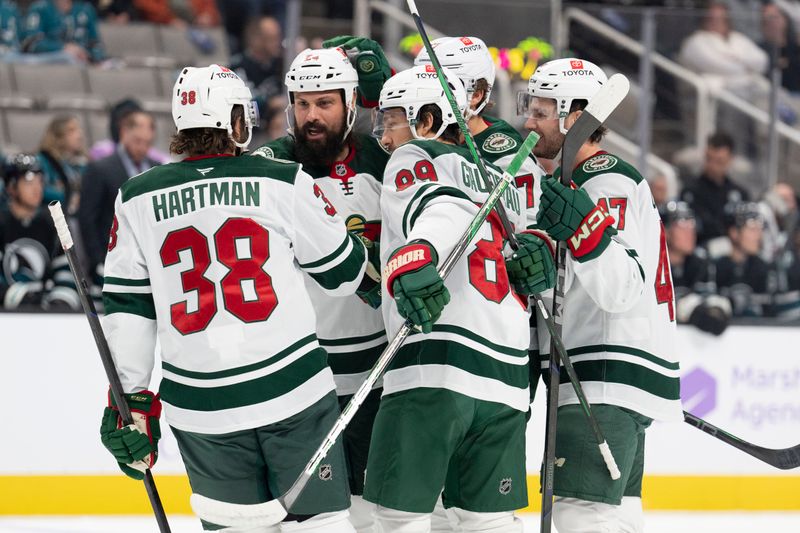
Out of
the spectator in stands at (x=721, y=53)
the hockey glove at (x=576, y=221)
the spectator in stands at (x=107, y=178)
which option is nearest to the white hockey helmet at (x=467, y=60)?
the hockey glove at (x=576, y=221)

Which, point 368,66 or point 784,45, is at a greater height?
point 368,66

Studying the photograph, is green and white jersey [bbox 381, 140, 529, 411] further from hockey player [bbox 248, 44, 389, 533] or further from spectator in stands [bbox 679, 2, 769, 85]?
spectator in stands [bbox 679, 2, 769, 85]

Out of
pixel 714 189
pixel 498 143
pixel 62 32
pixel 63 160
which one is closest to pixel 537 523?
pixel 498 143

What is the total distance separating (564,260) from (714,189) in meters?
3.74

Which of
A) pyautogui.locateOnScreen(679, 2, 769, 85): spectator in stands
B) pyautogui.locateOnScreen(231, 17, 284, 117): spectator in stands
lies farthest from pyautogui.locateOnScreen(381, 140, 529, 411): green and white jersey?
pyautogui.locateOnScreen(679, 2, 769, 85): spectator in stands

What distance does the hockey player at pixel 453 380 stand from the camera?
2.62 metres

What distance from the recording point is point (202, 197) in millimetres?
2514

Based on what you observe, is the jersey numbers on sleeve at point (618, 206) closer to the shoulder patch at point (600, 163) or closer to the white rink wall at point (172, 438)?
the shoulder patch at point (600, 163)

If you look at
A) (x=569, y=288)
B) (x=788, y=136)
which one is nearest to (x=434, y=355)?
(x=569, y=288)

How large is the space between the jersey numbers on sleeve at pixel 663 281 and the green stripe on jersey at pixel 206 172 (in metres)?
0.97

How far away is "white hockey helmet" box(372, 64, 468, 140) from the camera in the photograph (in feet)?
9.21

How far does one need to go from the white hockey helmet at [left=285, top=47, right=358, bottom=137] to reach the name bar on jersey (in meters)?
0.65

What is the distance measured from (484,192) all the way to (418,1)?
11.5 ft

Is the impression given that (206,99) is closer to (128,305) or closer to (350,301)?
(128,305)
